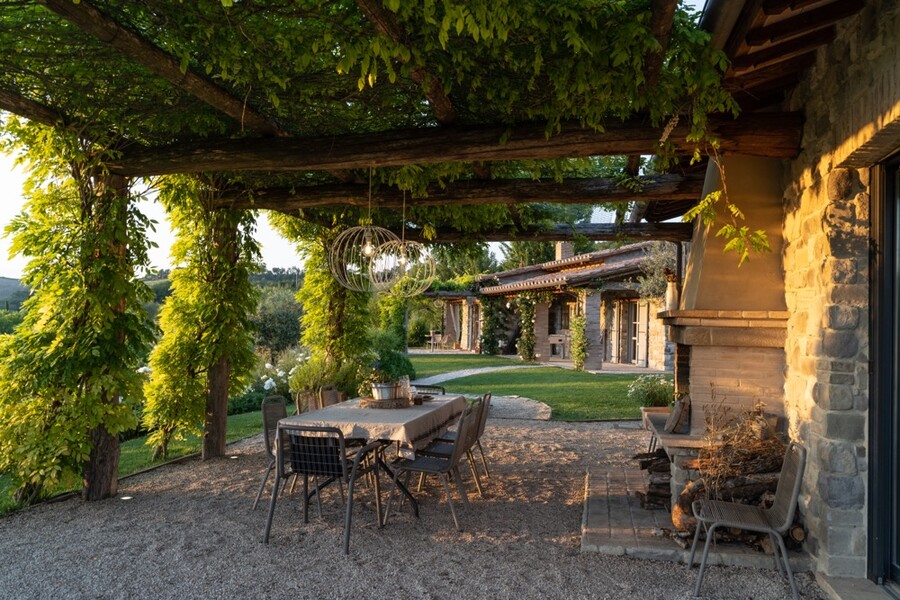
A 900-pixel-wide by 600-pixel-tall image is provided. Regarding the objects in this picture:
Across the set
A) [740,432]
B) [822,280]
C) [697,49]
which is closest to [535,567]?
[740,432]

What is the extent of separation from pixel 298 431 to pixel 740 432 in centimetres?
297

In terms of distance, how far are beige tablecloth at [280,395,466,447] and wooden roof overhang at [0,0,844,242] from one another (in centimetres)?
190

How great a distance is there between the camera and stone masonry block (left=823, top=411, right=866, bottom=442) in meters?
3.23

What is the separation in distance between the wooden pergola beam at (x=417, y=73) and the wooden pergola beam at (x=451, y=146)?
0.78ft

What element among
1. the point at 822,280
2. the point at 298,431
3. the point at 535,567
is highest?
the point at 822,280

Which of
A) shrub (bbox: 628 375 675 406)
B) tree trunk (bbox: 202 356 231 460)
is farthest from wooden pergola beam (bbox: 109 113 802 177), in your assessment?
shrub (bbox: 628 375 675 406)

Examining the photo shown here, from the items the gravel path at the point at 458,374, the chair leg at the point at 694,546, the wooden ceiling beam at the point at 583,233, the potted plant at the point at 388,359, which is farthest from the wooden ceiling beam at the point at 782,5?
the gravel path at the point at 458,374

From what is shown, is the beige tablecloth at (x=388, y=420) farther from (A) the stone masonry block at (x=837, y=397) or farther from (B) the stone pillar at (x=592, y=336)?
(B) the stone pillar at (x=592, y=336)

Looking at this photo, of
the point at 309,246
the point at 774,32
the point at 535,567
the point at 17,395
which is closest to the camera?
the point at 774,32

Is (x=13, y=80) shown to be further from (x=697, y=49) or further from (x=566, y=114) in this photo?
(x=697, y=49)

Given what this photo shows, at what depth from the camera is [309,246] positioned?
8.91 meters

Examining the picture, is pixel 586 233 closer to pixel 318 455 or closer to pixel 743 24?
pixel 743 24

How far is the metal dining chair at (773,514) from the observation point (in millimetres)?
3045

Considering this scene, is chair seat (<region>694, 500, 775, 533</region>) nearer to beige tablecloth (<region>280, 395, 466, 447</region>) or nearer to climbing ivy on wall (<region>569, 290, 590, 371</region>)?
beige tablecloth (<region>280, 395, 466, 447</region>)
